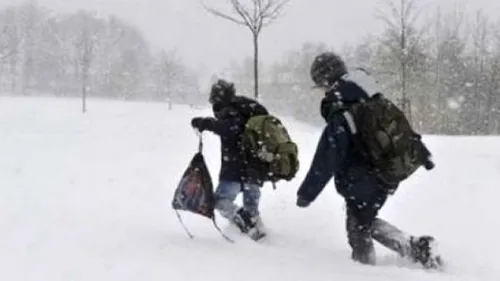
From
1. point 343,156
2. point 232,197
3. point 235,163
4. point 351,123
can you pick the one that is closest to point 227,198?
point 232,197

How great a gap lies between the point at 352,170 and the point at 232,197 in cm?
150

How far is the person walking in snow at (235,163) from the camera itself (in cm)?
575

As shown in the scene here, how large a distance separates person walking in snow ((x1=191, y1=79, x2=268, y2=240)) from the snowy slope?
0.19m

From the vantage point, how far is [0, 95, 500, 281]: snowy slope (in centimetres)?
441

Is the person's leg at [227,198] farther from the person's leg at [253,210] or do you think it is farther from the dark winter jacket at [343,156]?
the dark winter jacket at [343,156]

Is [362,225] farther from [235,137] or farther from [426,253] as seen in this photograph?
[235,137]

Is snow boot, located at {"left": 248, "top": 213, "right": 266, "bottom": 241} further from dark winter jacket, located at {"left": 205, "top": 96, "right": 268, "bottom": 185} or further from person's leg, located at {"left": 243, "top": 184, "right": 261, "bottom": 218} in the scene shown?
dark winter jacket, located at {"left": 205, "top": 96, "right": 268, "bottom": 185}

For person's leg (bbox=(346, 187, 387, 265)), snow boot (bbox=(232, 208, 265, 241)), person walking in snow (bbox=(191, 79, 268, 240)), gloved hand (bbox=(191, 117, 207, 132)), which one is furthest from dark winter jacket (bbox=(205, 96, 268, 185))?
person's leg (bbox=(346, 187, 387, 265))

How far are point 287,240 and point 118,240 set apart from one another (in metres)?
1.55

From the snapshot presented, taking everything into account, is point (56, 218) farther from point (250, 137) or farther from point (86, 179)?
point (86, 179)

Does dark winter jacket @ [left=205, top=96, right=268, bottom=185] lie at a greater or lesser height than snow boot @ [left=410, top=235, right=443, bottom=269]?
greater

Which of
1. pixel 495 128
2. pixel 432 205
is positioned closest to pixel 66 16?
pixel 495 128

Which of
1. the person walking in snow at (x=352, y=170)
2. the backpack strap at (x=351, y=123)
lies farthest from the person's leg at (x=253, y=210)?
the backpack strap at (x=351, y=123)

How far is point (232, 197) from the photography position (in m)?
5.90
